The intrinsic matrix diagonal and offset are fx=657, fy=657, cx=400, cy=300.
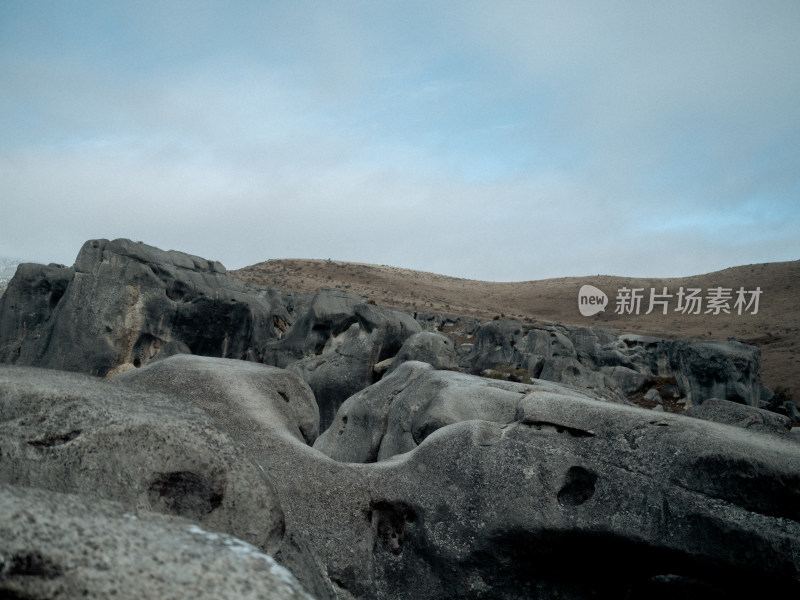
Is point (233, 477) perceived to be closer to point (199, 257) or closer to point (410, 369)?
point (410, 369)

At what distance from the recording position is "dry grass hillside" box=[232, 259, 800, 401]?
74.8 metres

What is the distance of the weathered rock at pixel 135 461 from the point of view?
407cm

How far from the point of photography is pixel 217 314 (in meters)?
22.8

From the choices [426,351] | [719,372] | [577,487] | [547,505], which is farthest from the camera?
[719,372]

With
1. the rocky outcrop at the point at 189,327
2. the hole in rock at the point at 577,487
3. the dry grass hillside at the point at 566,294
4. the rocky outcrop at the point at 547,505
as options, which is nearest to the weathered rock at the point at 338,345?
the rocky outcrop at the point at 189,327

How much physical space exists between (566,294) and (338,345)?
296 feet

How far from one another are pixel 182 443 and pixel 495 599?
3.87 m

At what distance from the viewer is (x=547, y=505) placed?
6.42 meters

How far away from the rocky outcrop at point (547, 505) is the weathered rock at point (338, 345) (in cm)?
1127

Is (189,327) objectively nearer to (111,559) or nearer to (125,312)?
(125,312)

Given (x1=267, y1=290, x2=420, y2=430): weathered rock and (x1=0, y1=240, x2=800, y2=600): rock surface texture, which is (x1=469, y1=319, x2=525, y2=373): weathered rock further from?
(x1=0, y1=240, x2=800, y2=600): rock surface texture

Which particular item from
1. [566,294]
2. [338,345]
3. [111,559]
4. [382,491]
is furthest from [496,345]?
[566,294]

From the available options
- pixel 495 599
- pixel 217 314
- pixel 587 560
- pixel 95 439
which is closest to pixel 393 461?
pixel 495 599

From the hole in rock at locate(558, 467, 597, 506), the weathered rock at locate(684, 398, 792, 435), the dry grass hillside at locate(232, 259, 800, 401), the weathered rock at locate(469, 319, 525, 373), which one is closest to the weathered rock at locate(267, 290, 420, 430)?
the weathered rock at locate(684, 398, 792, 435)
